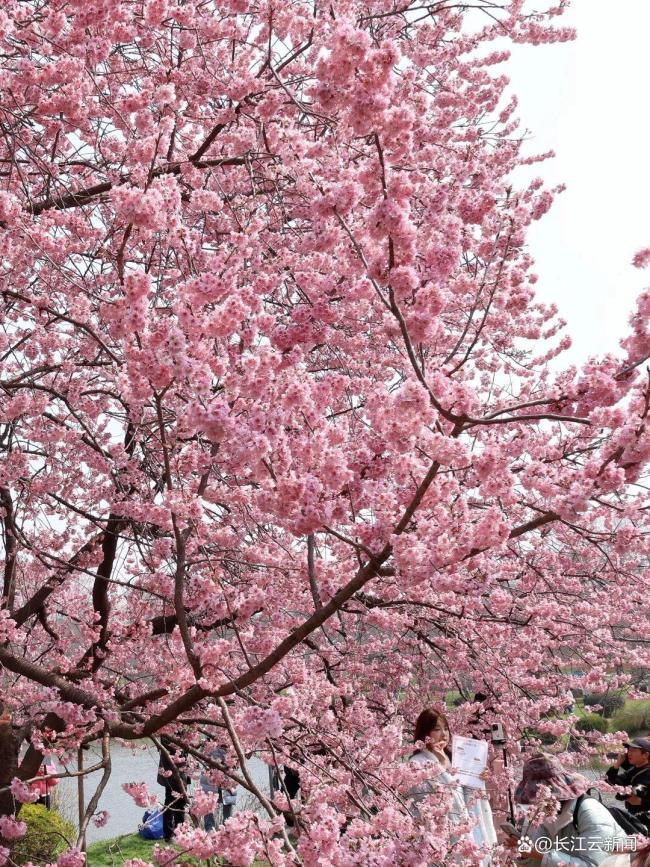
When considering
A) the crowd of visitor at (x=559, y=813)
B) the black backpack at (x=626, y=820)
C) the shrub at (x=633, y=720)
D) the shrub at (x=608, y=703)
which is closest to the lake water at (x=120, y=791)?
the crowd of visitor at (x=559, y=813)

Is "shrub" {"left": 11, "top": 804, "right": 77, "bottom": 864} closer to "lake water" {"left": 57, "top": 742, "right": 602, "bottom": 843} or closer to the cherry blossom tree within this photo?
"lake water" {"left": 57, "top": 742, "right": 602, "bottom": 843}

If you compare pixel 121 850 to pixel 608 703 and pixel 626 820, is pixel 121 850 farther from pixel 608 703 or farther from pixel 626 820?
pixel 608 703

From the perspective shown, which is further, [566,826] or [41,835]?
[41,835]

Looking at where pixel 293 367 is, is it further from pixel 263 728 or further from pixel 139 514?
pixel 139 514

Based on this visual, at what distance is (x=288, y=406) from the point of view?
262 cm

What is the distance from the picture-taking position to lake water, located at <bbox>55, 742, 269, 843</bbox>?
10.7 meters

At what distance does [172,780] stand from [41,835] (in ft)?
8.08

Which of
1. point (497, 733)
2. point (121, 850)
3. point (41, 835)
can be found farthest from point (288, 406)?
point (121, 850)

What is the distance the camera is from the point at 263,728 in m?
2.76

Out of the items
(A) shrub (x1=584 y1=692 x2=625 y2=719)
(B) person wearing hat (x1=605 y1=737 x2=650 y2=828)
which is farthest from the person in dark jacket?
(A) shrub (x1=584 y1=692 x2=625 y2=719)

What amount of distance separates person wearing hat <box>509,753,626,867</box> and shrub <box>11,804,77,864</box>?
16.4ft

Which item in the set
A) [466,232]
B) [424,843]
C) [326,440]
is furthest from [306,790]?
[466,232]

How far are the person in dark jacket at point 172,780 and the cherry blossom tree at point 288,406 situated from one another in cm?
19

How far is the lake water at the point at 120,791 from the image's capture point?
10.7m
